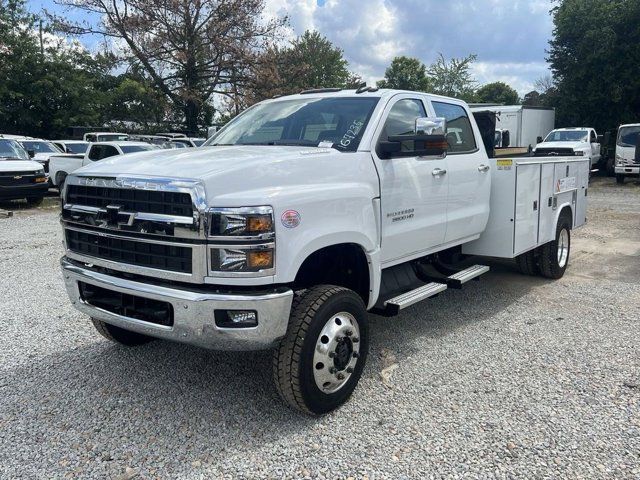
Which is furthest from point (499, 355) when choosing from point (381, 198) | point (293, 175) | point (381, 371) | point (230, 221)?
point (230, 221)

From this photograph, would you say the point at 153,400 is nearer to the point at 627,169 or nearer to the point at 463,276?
the point at 463,276

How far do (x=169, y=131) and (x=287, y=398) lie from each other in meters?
29.3

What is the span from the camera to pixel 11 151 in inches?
609

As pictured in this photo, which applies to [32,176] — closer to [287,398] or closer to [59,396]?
[59,396]

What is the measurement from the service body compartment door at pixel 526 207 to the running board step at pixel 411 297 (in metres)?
1.48

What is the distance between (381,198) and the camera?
406 centimetres

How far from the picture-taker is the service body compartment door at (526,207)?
5.74m

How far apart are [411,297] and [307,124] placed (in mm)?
1598

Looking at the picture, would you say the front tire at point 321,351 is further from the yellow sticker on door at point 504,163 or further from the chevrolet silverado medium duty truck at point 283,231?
the yellow sticker on door at point 504,163

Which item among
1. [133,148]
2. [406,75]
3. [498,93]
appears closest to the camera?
[133,148]

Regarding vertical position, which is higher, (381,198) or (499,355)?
(381,198)

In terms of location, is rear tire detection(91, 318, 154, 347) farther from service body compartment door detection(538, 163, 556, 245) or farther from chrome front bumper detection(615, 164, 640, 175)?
chrome front bumper detection(615, 164, 640, 175)

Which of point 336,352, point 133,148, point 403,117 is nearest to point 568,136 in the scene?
point 133,148

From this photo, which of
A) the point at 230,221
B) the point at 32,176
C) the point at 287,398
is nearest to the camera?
the point at 230,221
